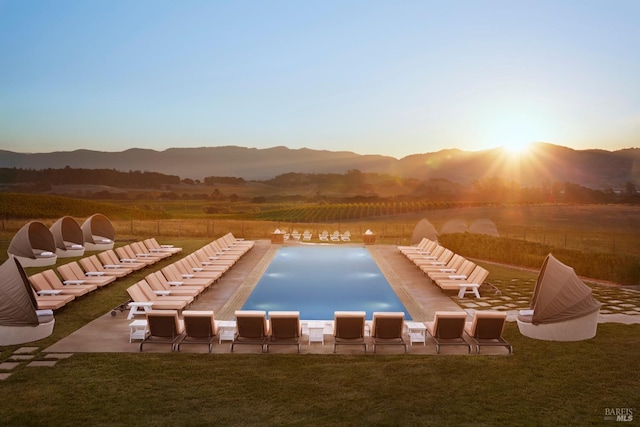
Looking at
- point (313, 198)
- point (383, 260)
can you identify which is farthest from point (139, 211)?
point (383, 260)

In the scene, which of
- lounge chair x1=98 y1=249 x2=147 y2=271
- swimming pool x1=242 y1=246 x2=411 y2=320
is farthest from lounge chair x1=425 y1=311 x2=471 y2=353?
lounge chair x1=98 y1=249 x2=147 y2=271

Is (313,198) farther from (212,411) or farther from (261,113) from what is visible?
(212,411)

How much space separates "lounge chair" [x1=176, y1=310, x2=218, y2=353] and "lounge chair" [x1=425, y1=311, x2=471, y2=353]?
15.9ft

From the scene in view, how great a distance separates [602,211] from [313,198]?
2283 inches

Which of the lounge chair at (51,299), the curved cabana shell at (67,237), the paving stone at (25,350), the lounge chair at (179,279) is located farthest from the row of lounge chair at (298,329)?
the curved cabana shell at (67,237)

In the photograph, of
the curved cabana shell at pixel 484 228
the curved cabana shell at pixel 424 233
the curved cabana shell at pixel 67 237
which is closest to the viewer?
the curved cabana shell at pixel 67 237

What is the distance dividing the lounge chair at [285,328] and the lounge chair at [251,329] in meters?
0.17

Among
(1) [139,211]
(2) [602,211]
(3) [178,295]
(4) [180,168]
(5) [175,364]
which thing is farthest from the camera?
(4) [180,168]

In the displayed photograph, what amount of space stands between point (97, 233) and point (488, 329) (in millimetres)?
23519

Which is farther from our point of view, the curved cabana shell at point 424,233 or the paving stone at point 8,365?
the curved cabana shell at point 424,233

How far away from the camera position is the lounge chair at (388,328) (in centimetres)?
1102

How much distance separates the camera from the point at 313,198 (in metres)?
110

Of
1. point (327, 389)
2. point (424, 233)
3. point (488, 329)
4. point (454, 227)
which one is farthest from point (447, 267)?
point (454, 227)

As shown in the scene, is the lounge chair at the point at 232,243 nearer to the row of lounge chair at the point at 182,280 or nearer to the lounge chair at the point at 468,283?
the row of lounge chair at the point at 182,280
